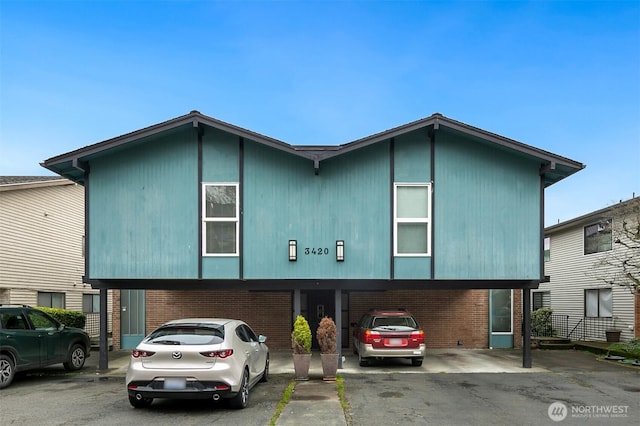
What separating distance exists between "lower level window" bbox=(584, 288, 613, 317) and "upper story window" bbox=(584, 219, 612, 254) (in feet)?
5.44

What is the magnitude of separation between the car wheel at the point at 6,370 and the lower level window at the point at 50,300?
1152 cm

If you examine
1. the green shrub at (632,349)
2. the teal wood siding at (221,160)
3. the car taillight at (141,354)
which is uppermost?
the teal wood siding at (221,160)

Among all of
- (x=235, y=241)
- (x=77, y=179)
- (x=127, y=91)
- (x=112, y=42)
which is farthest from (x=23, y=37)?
(x=235, y=241)

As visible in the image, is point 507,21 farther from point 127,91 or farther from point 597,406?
point 127,91

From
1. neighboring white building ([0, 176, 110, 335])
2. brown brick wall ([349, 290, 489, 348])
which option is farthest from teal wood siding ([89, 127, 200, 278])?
neighboring white building ([0, 176, 110, 335])

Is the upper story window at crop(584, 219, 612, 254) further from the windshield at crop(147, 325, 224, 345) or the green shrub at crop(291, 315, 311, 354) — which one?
the windshield at crop(147, 325, 224, 345)

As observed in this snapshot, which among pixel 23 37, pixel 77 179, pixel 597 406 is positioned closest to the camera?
pixel 597 406

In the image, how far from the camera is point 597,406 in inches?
363

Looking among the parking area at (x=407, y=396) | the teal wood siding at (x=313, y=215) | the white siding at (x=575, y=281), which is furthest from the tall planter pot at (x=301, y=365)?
the white siding at (x=575, y=281)

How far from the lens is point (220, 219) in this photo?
13.2 m

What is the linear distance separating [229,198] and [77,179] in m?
4.75

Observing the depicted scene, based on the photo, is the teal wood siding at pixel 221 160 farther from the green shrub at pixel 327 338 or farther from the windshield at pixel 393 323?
the windshield at pixel 393 323

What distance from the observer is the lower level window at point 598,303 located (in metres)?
20.5

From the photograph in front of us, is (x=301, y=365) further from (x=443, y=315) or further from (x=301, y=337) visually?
(x=443, y=315)
